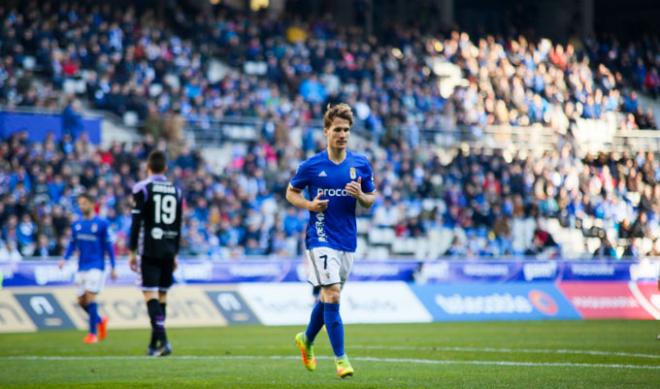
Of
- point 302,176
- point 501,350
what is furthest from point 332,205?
point 501,350

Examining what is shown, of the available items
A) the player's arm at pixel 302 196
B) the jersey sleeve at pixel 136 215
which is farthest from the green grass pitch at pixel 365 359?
the player's arm at pixel 302 196

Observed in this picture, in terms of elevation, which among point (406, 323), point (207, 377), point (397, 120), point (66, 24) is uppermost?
point (66, 24)

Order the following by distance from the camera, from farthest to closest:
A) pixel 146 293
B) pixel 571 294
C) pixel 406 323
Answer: pixel 571 294 < pixel 406 323 < pixel 146 293

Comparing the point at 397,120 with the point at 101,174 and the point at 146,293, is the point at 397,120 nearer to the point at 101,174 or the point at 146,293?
the point at 101,174

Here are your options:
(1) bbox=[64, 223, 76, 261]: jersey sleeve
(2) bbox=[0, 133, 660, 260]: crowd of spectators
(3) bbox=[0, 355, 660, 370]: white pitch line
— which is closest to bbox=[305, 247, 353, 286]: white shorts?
(3) bbox=[0, 355, 660, 370]: white pitch line

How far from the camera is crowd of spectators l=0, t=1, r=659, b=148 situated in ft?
103

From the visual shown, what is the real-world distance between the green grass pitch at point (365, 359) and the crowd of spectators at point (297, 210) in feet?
20.6

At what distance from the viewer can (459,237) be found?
32312 mm

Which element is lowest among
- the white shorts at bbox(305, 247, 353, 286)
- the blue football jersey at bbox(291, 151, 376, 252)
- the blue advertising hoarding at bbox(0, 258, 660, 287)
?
the blue advertising hoarding at bbox(0, 258, 660, 287)

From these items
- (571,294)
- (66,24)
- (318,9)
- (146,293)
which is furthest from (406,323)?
(318,9)

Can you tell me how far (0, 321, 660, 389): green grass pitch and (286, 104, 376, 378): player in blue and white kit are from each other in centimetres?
80

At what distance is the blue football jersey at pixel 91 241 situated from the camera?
1889 centimetres

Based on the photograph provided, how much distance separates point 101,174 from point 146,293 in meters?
13.7

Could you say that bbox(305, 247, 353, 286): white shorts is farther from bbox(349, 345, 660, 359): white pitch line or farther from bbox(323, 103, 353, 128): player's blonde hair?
bbox(349, 345, 660, 359): white pitch line
